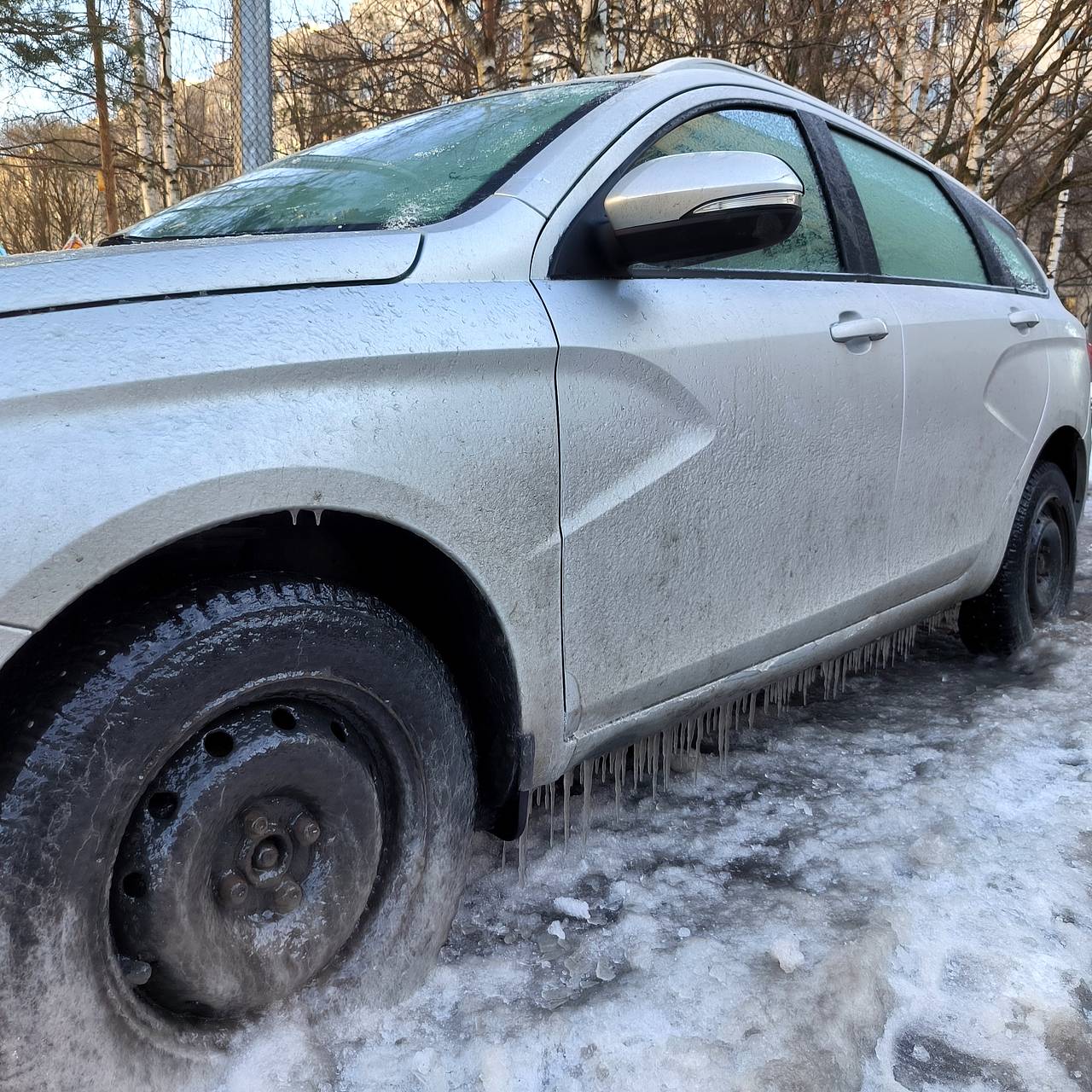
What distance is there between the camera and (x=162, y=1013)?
1.29 m

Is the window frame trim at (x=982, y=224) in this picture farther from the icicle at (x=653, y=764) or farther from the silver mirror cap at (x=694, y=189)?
Answer: the icicle at (x=653, y=764)

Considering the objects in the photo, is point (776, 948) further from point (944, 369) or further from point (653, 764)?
point (944, 369)

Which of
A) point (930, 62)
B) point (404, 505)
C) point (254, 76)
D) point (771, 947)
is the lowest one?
point (771, 947)

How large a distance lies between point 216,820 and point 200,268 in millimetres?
722

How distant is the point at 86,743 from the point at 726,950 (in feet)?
3.77

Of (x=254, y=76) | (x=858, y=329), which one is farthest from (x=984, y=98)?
(x=858, y=329)

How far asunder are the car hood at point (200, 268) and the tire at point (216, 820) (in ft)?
1.28

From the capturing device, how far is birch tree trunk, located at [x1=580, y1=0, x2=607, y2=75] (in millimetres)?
7926

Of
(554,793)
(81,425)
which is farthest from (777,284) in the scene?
(81,425)

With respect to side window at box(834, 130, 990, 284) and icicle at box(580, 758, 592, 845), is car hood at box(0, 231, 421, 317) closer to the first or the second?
icicle at box(580, 758, 592, 845)

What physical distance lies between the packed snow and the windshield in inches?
50.2

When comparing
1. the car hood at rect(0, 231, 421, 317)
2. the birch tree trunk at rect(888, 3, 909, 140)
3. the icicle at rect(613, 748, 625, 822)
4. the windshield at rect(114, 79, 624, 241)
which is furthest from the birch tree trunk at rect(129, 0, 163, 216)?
the car hood at rect(0, 231, 421, 317)

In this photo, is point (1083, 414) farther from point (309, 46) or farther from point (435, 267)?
point (309, 46)

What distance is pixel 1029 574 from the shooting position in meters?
3.28
